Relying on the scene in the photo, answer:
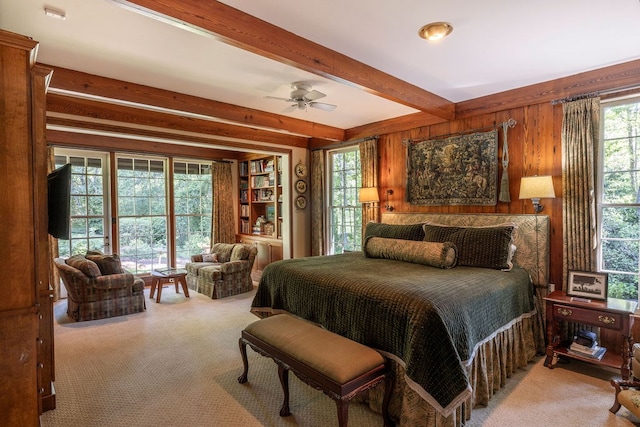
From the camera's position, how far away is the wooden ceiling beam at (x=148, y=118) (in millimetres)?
3643

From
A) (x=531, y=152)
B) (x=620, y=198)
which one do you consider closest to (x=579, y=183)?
(x=620, y=198)

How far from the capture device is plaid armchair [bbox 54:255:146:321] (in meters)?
4.15

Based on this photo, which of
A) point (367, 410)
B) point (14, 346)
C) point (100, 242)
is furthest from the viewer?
→ point (100, 242)

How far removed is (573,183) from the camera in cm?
317

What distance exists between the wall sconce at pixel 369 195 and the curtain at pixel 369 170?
204 mm

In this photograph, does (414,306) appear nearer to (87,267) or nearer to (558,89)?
Answer: (558,89)

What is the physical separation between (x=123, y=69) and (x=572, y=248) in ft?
14.6

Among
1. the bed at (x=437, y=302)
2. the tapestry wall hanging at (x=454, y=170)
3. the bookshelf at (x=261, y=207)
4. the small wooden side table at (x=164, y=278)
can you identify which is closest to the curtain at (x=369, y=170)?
the tapestry wall hanging at (x=454, y=170)

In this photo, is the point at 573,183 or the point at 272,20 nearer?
the point at 272,20

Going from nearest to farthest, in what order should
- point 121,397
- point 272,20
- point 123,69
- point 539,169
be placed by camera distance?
point 272,20 → point 121,397 → point 123,69 → point 539,169

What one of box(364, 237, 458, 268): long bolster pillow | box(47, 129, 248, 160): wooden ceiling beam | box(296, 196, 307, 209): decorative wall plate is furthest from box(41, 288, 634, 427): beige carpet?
box(47, 129, 248, 160): wooden ceiling beam

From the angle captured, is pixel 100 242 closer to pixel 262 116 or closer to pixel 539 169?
pixel 262 116

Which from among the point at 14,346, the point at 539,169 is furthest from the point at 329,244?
the point at 14,346

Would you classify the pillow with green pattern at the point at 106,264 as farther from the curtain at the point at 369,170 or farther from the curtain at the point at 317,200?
the curtain at the point at 369,170
